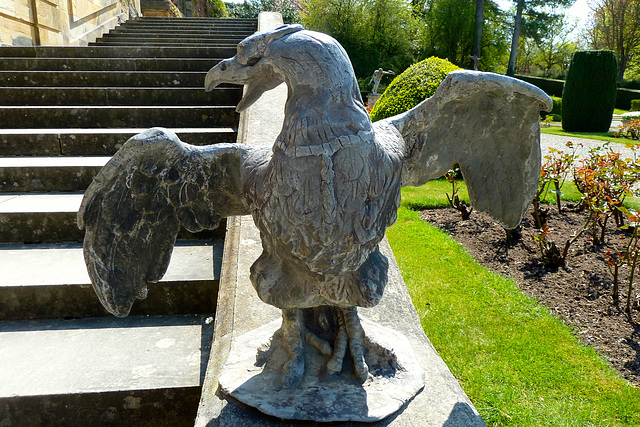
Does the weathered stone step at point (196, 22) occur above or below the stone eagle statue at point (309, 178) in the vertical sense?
above

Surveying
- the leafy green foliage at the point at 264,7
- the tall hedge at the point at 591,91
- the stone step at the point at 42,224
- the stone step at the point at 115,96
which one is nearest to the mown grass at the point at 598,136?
the tall hedge at the point at 591,91

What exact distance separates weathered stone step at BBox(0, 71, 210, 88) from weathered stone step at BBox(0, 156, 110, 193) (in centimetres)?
200

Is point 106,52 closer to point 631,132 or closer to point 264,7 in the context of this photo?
point 631,132

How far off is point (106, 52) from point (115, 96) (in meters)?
1.68

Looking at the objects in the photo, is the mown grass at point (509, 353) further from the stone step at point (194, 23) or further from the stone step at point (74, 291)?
the stone step at point (194, 23)

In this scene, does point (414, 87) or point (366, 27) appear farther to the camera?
point (366, 27)

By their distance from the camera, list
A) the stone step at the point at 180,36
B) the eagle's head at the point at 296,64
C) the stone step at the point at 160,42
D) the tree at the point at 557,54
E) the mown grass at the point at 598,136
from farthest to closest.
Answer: the tree at the point at 557,54, the mown grass at the point at 598,136, the stone step at the point at 180,36, the stone step at the point at 160,42, the eagle's head at the point at 296,64

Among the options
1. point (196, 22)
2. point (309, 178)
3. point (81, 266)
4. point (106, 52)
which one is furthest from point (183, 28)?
point (309, 178)

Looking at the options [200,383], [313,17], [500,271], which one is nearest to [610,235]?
[500,271]

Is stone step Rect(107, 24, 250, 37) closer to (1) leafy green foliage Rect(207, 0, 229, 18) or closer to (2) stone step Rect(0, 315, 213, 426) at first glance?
(2) stone step Rect(0, 315, 213, 426)

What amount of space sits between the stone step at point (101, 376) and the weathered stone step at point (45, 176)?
1.51 m

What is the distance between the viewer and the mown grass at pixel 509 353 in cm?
267

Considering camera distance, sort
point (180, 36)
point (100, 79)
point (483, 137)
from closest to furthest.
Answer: point (483, 137) → point (100, 79) → point (180, 36)

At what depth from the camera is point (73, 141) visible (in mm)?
4207
